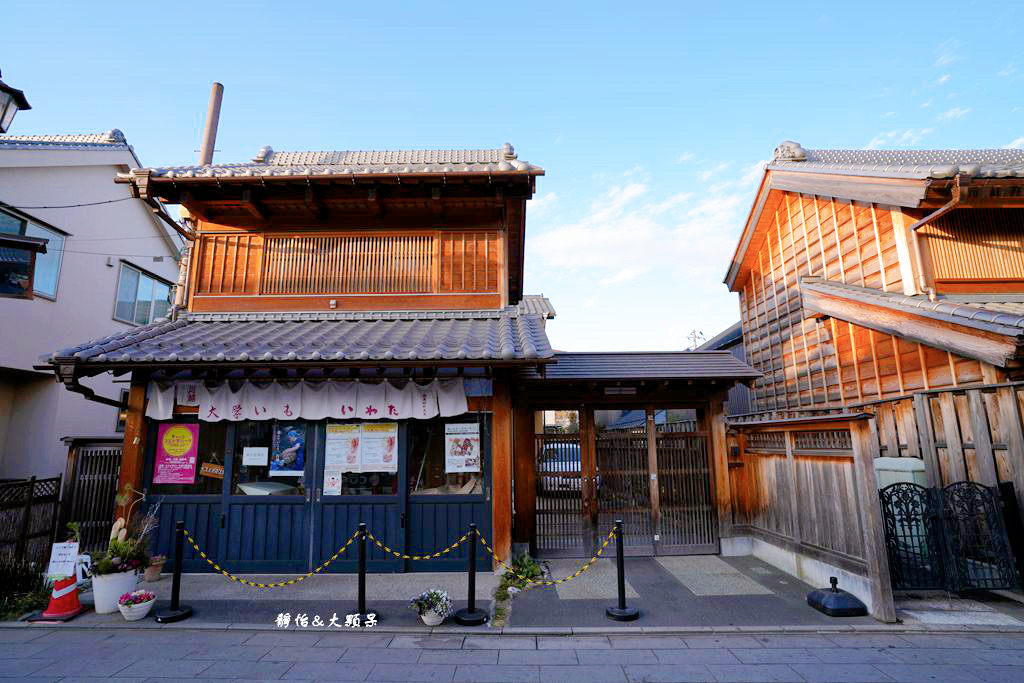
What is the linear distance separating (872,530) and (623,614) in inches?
135

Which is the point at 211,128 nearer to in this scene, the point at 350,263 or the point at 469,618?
the point at 350,263

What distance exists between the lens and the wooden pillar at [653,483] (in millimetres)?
9820

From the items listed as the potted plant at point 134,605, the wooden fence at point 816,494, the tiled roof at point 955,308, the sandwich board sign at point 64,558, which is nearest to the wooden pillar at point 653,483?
the wooden fence at point 816,494

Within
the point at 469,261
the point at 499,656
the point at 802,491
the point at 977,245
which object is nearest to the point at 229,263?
the point at 469,261

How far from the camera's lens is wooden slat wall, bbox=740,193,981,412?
9265 millimetres

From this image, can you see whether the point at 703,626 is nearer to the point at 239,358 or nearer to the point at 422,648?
the point at 422,648

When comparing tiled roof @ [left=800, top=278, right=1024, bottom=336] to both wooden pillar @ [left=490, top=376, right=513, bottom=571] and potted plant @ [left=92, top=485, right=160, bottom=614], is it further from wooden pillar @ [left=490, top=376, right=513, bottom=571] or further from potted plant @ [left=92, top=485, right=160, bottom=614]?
potted plant @ [left=92, top=485, right=160, bottom=614]

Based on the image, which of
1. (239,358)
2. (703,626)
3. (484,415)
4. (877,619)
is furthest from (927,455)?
(239,358)

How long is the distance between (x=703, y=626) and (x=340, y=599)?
201 inches

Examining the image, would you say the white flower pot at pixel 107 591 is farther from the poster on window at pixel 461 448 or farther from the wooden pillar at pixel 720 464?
the wooden pillar at pixel 720 464

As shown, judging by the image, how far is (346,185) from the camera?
9820 mm

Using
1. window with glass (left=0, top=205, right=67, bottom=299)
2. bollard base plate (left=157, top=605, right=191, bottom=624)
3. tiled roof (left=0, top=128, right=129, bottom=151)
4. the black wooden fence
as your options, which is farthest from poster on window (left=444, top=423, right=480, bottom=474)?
tiled roof (left=0, top=128, right=129, bottom=151)

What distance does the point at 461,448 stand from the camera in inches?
336

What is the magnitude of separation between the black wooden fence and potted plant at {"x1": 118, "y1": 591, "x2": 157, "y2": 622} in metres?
2.44
